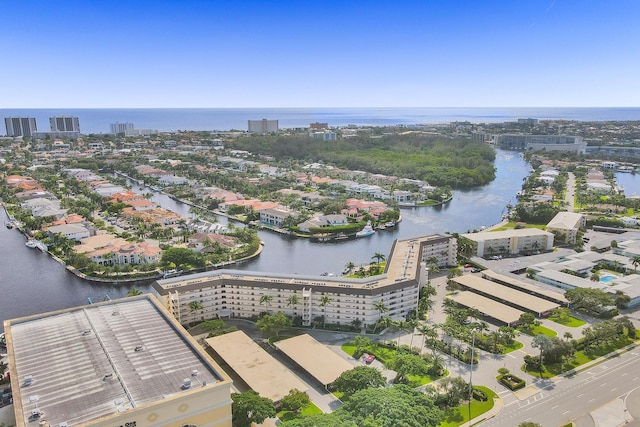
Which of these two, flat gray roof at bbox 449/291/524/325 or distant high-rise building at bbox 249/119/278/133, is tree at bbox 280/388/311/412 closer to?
flat gray roof at bbox 449/291/524/325

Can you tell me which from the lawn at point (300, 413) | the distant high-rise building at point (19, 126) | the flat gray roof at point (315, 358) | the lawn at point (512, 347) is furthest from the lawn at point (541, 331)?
the distant high-rise building at point (19, 126)

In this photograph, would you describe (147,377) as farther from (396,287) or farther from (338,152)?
(338,152)

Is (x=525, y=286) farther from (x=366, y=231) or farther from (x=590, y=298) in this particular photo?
(x=366, y=231)

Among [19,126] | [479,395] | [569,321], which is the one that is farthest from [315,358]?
→ [19,126]

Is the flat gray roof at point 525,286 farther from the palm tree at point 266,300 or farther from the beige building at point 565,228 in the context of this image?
the palm tree at point 266,300

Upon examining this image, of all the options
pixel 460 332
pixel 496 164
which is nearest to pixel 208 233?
pixel 460 332

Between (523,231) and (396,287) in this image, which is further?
(523,231)
